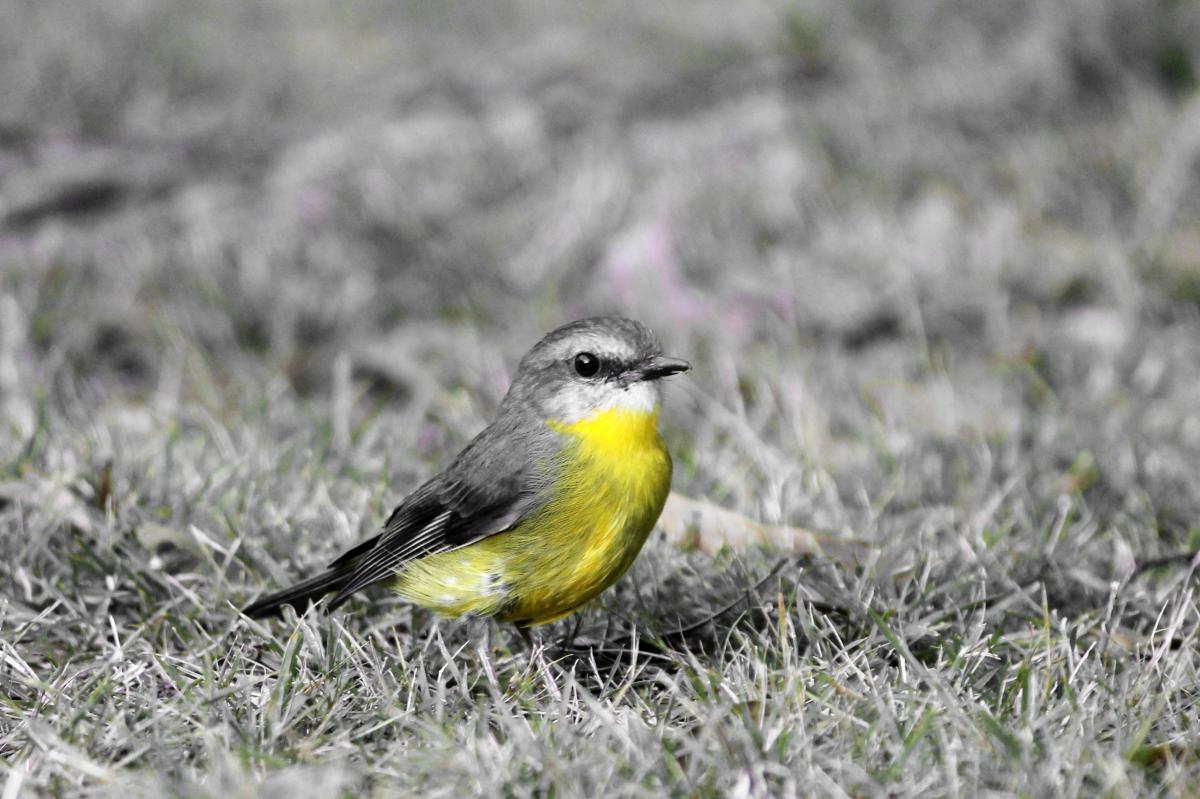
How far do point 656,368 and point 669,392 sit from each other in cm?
218

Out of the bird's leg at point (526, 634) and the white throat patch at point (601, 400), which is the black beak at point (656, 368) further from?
the bird's leg at point (526, 634)

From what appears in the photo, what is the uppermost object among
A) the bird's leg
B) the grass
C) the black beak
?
the black beak

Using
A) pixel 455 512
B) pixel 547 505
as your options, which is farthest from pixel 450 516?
pixel 547 505

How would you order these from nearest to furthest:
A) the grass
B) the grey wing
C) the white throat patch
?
the grass → the grey wing → the white throat patch

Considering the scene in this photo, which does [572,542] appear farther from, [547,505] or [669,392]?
[669,392]

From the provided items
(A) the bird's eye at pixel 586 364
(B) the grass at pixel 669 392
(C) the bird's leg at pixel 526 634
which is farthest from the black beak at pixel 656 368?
(C) the bird's leg at pixel 526 634

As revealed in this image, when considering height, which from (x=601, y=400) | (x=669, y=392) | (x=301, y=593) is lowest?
(x=669, y=392)

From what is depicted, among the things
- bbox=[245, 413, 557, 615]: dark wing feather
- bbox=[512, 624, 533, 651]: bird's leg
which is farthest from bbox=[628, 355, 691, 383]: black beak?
bbox=[512, 624, 533, 651]: bird's leg

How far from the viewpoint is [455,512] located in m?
3.84

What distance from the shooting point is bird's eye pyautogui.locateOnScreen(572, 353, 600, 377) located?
3959mm

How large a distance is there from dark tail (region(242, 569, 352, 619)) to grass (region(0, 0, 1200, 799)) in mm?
96

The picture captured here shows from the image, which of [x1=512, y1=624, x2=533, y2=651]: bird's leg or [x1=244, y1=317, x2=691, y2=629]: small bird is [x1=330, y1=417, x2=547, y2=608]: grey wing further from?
[x1=512, y1=624, x2=533, y2=651]: bird's leg

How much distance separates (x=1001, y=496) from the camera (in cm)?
462

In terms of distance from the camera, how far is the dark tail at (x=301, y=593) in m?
3.80
